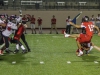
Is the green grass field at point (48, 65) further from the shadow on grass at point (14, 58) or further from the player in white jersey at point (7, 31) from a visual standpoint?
the player in white jersey at point (7, 31)

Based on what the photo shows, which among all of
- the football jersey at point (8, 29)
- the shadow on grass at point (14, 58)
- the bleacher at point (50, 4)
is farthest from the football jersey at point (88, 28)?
the bleacher at point (50, 4)

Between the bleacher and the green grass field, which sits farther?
the bleacher

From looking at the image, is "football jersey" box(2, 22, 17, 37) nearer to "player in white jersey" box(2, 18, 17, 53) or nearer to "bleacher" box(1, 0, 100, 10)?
"player in white jersey" box(2, 18, 17, 53)

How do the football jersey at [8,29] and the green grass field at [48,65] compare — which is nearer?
the green grass field at [48,65]

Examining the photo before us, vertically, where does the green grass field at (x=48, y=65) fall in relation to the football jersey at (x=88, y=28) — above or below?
below

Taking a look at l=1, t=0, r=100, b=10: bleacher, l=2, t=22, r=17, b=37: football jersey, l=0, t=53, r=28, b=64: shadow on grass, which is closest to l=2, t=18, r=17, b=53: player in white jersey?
l=2, t=22, r=17, b=37: football jersey

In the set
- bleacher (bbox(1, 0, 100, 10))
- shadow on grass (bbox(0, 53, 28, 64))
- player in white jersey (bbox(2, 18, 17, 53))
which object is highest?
player in white jersey (bbox(2, 18, 17, 53))

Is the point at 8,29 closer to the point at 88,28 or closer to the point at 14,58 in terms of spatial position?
the point at 14,58

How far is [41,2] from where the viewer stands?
32.7 metres

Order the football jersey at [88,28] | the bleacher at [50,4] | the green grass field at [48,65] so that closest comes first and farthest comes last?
the green grass field at [48,65], the football jersey at [88,28], the bleacher at [50,4]

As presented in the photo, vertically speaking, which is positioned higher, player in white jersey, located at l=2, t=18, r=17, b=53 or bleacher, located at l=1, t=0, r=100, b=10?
player in white jersey, located at l=2, t=18, r=17, b=53

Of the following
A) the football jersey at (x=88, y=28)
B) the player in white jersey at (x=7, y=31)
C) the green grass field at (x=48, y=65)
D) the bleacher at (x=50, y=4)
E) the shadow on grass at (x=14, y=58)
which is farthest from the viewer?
the bleacher at (x=50, y=4)

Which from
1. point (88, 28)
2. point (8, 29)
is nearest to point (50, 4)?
point (8, 29)

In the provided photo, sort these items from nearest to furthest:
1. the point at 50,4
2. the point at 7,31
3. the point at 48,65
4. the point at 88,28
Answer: the point at 48,65
the point at 88,28
the point at 7,31
the point at 50,4
